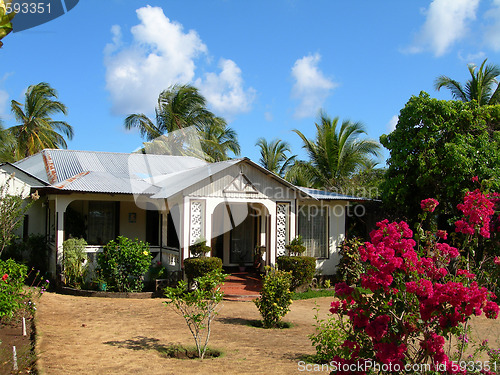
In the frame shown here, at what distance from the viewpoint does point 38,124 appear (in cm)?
2897

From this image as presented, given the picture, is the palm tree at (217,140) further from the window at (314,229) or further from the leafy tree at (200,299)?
the leafy tree at (200,299)

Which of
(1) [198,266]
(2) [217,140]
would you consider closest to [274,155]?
(2) [217,140]

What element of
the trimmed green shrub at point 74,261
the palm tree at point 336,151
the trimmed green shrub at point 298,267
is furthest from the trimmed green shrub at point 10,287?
the palm tree at point 336,151

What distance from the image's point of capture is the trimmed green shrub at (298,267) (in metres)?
14.5

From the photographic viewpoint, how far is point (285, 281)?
1024 centimetres

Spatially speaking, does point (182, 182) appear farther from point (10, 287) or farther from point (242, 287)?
point (10, 287)

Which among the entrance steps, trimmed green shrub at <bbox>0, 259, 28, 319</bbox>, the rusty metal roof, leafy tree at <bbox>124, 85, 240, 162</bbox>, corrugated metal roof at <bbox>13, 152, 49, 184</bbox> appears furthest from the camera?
Answer: leafy tree at <bbox>124, 85, 240, 162</bbox>

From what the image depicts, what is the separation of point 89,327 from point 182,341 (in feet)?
7.85

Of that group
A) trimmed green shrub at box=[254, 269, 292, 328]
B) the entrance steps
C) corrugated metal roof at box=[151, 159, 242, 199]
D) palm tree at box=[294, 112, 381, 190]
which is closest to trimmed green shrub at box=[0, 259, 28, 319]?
trimmed green shrub at box=[254, 269, 292, 328]

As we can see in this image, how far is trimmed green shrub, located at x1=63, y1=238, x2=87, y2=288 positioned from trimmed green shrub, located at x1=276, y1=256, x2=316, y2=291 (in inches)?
231

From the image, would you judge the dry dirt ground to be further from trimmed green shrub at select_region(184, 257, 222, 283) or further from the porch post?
the porch post

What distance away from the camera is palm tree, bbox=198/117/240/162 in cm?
2680

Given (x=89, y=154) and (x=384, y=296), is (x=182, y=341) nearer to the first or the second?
(x=384, y=296)

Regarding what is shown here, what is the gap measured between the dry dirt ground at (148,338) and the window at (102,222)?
3776 mm
